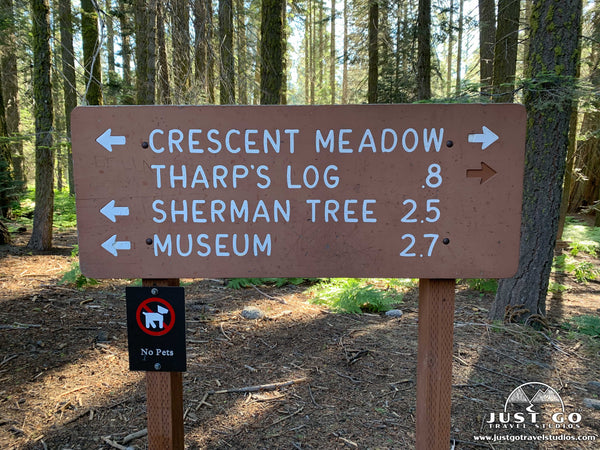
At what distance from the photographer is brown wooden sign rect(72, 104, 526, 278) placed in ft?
5.16

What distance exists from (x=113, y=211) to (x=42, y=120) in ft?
24.2

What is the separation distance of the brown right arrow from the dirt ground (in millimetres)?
1845

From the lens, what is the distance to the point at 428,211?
160cm

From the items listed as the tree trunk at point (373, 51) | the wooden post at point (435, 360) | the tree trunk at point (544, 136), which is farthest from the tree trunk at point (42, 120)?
the tree trunk at point (373, 51)

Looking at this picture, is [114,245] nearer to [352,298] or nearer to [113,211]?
[113,211]

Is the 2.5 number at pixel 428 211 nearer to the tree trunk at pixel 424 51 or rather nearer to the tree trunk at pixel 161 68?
the tree trunk at pixel 161 68

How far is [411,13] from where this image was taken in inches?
476

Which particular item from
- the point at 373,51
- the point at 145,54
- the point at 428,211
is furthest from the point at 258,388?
the point at 373,51

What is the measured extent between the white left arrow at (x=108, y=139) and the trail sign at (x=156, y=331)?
0.64 meters

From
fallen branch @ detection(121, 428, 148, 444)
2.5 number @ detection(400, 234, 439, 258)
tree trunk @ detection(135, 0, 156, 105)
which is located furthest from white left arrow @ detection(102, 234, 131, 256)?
tree trunk @ detection(135, 0, 156, 105)

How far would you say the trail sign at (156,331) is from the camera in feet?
5.48

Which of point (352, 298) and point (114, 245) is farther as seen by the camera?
point (352, 298)

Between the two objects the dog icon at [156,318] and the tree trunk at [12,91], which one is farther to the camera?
the tree trunk at [12,91]

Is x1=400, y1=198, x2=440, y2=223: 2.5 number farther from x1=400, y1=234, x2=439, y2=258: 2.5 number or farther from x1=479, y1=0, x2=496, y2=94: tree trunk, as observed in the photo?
x1=479, y1=0, x2=496, y2=94: tree trunk
